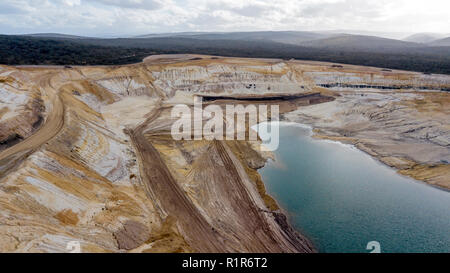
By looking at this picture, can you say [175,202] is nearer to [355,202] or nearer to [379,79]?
[355,202]

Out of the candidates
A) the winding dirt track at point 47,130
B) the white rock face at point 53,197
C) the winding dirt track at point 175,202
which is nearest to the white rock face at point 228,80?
the winding dirt track at point 47,130

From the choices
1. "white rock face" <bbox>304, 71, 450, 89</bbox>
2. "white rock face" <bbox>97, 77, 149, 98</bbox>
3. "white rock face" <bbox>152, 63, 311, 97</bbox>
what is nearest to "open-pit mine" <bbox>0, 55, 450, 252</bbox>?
"white rock face" <bbox>97, 77, 149, 98</bbox>

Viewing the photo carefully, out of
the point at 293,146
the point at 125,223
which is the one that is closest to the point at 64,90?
the point at 125,223

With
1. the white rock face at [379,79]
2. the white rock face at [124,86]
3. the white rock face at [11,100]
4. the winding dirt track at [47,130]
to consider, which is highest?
the white rock face at [379,79]

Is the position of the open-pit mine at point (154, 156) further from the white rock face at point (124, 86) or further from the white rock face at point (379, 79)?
the white rock face at point (379, 79)

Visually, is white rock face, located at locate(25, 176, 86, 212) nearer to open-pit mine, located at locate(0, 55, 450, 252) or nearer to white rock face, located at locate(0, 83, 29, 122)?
open-pit mine, located at locate(0, 55, 450, 252)
